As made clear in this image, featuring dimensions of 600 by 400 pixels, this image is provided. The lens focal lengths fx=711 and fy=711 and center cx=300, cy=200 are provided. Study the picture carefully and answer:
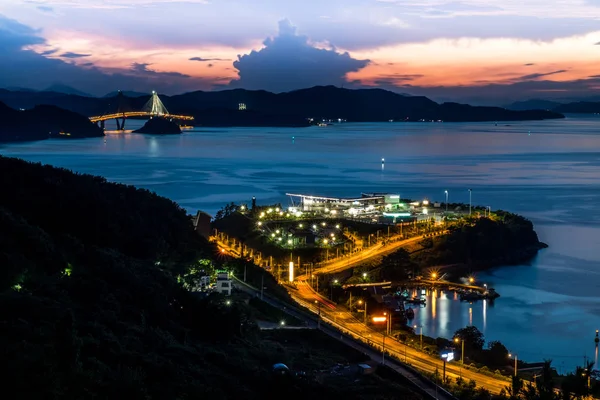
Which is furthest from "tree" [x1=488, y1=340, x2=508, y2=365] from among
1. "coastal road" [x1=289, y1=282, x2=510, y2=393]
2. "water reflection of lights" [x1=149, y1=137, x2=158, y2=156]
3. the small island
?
the small island

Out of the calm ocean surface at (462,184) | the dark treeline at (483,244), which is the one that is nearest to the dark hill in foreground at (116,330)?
the calm ocean surface at (462,184)

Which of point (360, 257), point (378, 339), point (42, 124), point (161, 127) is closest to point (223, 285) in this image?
point (378, 339)

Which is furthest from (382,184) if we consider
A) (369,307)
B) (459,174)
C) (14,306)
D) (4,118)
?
(4,118)

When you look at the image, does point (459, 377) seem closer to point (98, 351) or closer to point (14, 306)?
point (98, 351)

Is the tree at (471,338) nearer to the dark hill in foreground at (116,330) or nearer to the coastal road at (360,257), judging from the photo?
the dark hill in foreground at (116,330)

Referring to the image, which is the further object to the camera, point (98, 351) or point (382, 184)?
point (382, 184)

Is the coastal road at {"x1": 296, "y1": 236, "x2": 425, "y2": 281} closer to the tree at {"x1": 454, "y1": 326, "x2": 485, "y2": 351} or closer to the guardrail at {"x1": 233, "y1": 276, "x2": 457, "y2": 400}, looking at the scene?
the guardrail at {"x1": 233, "y1": 276, "x2": 457, "y2": 400}
